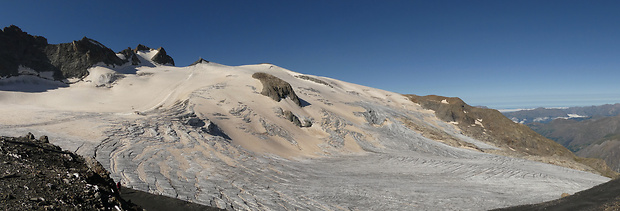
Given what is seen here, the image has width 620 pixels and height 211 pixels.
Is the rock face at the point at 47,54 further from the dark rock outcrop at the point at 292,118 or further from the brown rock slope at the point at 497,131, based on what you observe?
the brown rock slope at the point at 497,131

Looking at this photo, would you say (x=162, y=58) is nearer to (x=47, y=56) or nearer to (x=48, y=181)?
(x=47, y=56)

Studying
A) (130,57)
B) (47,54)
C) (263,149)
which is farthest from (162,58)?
(263,149)

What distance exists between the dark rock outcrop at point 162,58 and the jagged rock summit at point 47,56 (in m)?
14.1

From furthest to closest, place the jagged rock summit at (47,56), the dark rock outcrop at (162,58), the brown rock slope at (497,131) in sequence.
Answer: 1. the dark rock outcrop at (162,58)
2. the brown rock slope at (497,131)
3. the jagged rock summit at (47,56)

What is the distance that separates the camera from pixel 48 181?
25.8ft

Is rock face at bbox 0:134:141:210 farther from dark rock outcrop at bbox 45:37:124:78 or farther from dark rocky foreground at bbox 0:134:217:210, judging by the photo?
dark rock outcrop at bbox 45:37:124:78

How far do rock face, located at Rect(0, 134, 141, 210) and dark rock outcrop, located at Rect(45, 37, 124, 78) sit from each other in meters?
51.7

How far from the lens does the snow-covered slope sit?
1906cm

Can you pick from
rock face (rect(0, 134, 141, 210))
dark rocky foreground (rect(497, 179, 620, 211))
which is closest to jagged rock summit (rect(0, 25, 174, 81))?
rock face (rect(0, 134, 141, 210))

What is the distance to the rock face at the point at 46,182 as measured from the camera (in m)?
6.79

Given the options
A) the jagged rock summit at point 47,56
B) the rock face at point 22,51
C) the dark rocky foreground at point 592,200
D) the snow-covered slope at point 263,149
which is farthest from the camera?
the jagged rock summit at point 47,56

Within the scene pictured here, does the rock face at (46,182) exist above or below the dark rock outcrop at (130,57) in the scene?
below

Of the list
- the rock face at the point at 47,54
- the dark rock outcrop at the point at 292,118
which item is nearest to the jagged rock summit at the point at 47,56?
the rock face at the point at 47,54

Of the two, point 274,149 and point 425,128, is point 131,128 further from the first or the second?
point 425,128
